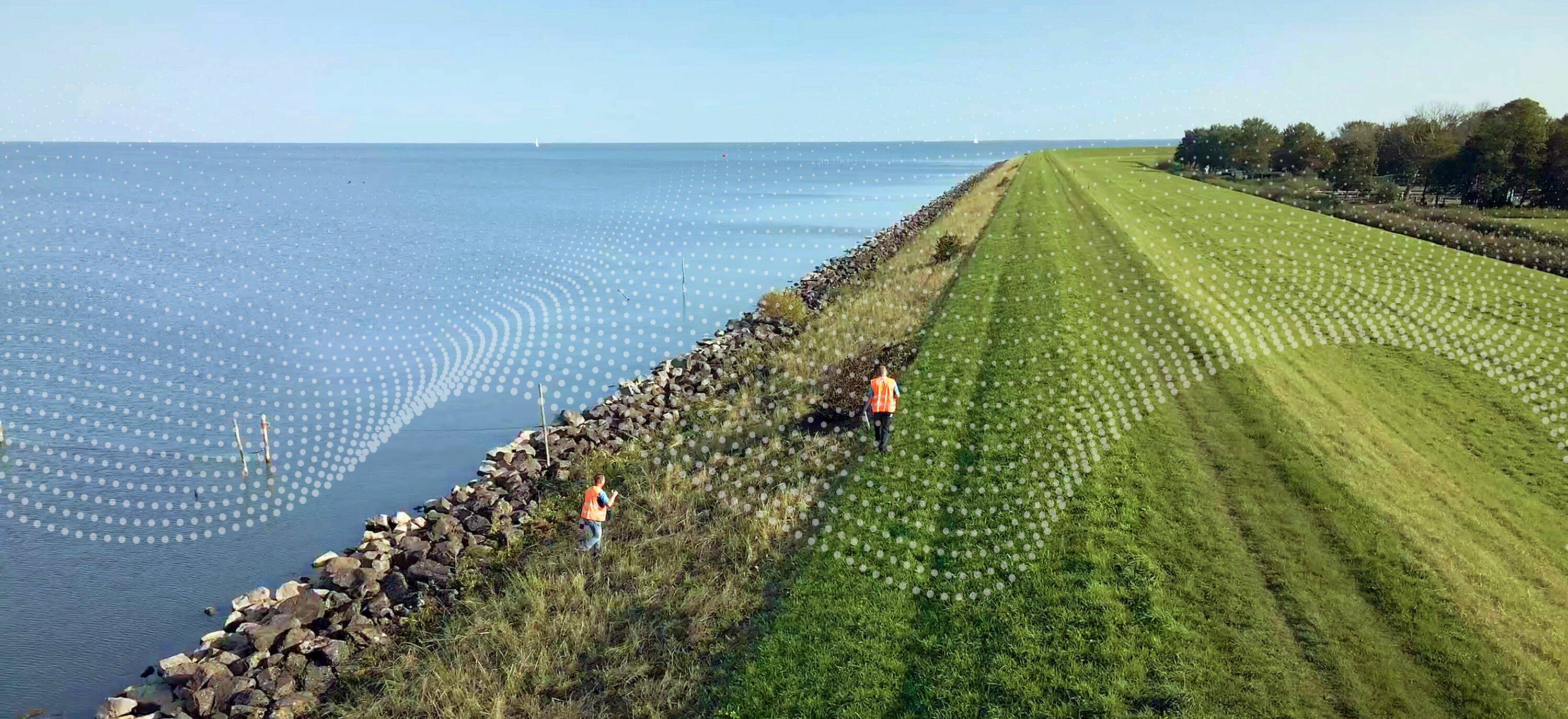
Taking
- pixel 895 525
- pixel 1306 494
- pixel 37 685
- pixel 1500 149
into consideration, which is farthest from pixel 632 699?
pixel 1500 149

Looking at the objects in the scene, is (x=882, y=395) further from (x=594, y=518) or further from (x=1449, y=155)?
(x=1449, y=155)

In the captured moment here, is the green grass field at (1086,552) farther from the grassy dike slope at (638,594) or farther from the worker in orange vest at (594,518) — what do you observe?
the worker in orange vest at (594,518)

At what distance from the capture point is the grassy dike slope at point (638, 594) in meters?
11.5

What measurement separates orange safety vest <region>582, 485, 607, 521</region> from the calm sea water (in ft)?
22.1

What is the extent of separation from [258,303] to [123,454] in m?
22.1

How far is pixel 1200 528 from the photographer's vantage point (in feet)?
47.2

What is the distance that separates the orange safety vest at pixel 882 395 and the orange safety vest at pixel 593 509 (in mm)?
6000

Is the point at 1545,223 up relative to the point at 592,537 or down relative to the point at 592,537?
up

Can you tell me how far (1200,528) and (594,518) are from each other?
10.5 meters

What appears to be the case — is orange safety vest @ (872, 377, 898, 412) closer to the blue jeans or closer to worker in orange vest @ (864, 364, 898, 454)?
worker in orange vest @ (864, 364, 898, 454)

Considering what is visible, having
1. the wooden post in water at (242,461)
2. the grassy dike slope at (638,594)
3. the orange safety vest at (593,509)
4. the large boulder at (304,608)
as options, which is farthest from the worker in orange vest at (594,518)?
the wooden post in water at (242,461)

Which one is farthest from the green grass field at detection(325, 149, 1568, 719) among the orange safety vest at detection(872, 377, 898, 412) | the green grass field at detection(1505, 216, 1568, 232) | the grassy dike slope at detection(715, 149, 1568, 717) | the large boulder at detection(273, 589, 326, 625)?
the green grass field at detection(1505, 216, 1568, 232)

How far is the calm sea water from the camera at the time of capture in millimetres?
16859
